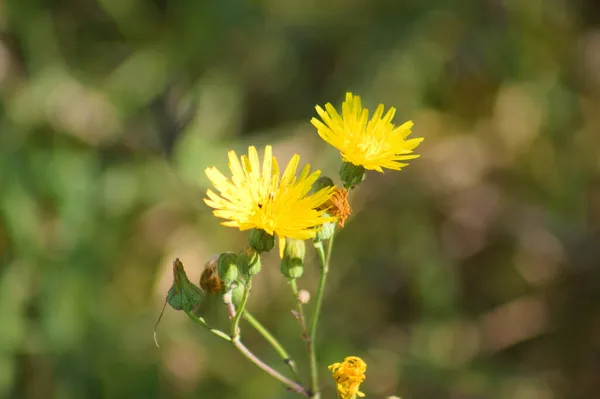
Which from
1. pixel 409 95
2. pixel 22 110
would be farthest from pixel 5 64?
pixel 409 95

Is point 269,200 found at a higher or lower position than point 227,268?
higher

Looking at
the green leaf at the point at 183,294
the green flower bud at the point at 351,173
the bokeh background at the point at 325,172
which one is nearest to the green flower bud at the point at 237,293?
the green leaf at the point at 183,294

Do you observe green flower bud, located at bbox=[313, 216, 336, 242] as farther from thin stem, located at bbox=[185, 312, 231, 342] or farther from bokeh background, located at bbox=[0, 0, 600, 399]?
bokeh background, located at bbox=[0, 0, 600, 399]

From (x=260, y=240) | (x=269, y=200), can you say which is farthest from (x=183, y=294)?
(x=269, y=200)

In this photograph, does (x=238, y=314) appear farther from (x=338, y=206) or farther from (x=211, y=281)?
(x=338, y=206)

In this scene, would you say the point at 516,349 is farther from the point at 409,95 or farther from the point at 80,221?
the point at 80,221

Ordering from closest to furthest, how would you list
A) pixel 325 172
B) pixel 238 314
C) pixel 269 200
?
1. pixel 238 314
2. pixel 269 200
3. pixel 325 172
